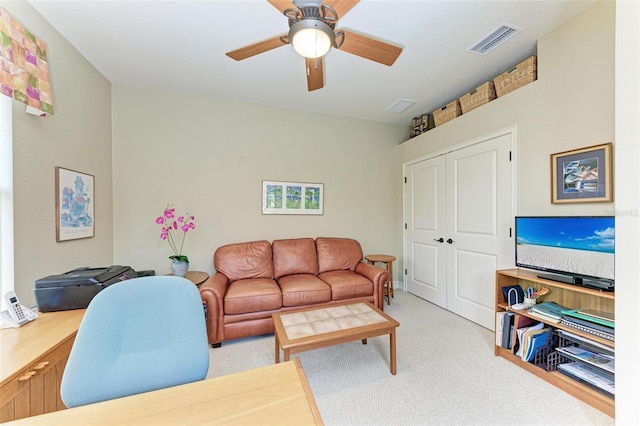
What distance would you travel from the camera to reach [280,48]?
218cm

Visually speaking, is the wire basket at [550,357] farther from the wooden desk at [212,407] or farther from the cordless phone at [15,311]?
the cordless phone at [15,311]

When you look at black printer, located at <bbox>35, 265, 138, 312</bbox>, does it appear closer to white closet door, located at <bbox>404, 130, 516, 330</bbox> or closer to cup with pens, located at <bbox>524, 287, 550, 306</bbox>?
cup with pens, located at <bbox>524, 287, 550, 306</bbox>

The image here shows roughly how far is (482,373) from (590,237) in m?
1.25

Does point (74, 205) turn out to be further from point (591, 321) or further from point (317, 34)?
point (591, 321)

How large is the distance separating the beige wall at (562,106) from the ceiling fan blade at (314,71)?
184cm

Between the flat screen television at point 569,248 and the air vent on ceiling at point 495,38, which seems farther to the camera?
the air vent on ceiling at point 495,38

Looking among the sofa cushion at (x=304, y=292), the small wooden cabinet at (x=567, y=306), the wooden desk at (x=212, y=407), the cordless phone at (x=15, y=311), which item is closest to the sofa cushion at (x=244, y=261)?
the sofa cushion at (x=304, y=292)

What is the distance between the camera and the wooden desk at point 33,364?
3.10 ft

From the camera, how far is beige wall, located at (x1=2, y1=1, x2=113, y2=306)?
159 cm

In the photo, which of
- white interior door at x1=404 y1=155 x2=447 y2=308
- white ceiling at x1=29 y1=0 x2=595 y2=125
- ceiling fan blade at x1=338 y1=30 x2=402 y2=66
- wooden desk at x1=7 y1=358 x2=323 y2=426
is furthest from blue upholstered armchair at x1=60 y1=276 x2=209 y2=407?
white interior door at x1=404 y1=155 x2=447 y2=308

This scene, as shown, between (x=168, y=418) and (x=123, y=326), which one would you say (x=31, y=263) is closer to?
(x=123, y=326)

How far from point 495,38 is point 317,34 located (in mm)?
1666

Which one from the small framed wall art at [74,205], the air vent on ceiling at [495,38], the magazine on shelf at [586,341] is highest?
the air vent on ceiling at [495,38]

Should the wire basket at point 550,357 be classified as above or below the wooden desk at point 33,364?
below
